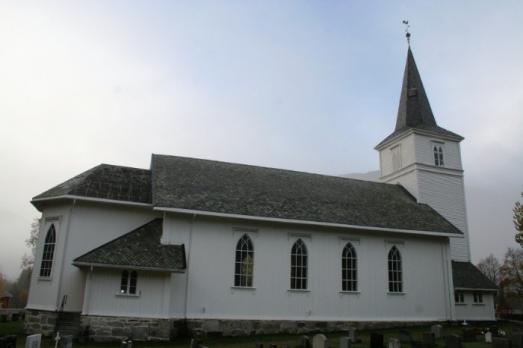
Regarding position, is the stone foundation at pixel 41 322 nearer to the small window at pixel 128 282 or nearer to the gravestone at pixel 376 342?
the small window at pixel 128 282

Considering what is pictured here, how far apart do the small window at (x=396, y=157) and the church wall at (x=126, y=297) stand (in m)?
20.1

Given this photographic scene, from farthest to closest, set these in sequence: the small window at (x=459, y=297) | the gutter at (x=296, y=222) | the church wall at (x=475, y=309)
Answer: the small window at (x=459, y=297) < the church wall at (x=475, y=309) < the gutter at (x=296, y=222)

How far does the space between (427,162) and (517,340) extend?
18597 mm

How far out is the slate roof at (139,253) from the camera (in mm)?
19328

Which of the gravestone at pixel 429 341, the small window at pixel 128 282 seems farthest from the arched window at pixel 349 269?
the small window at pixel 128 282

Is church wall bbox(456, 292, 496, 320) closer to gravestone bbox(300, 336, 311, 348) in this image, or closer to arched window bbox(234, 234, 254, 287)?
arched window bbox(234, 234, 254, 287)

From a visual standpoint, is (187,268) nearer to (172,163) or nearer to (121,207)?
(121,207)

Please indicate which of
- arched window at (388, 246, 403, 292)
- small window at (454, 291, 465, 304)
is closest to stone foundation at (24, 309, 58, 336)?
arched window at (388, 246, 403, 292)

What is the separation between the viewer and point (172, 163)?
26312 millimetres

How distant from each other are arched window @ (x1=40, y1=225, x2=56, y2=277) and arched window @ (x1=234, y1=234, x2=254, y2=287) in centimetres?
883

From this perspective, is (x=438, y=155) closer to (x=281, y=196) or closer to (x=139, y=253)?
(x=281, y=196)

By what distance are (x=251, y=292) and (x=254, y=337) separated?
7.20ft

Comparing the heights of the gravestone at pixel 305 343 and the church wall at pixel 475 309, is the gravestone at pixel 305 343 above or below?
below

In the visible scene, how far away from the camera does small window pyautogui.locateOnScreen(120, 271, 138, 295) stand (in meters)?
20.1
